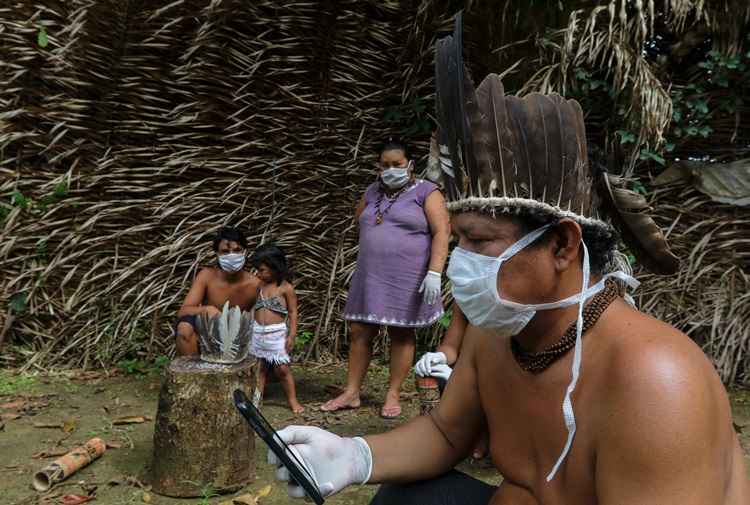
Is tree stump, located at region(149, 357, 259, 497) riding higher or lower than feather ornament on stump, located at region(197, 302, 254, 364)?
lower

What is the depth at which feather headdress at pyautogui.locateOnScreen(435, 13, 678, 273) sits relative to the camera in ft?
4.67

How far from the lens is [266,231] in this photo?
5.43 m

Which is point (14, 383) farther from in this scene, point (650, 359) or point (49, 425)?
point (650, 359)

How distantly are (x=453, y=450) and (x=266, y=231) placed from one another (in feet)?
12.7

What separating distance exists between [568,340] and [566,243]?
22 centimetres

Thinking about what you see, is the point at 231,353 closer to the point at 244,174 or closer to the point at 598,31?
the point at 244,174

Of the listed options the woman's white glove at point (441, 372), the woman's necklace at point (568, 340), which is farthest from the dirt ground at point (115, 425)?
the woman's necklace at point (568, 340)

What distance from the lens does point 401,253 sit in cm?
398

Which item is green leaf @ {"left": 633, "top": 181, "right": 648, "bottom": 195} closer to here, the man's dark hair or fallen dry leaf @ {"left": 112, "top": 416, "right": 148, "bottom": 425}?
the man's dark hair

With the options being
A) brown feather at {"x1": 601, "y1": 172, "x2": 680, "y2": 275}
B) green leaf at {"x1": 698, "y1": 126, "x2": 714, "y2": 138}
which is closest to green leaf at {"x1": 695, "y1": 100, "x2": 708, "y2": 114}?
green leaf at {"x1": 698, "y1": 126, "x2": 714, "y2": 138}

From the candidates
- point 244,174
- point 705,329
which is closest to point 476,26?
point 244,174

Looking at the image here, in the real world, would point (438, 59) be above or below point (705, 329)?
above


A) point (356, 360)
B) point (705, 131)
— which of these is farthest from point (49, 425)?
point (705, 131)

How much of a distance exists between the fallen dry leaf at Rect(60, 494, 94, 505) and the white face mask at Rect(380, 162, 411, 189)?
2327 mm
